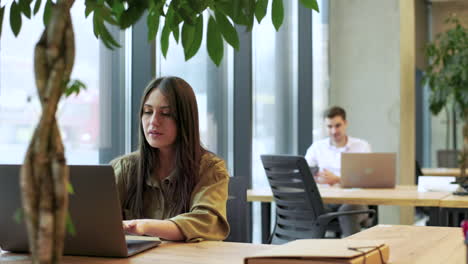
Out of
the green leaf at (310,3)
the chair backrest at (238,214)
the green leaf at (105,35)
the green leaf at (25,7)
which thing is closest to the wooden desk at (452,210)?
the chair backrest at (238,214)

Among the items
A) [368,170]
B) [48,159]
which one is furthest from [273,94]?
[48,159]

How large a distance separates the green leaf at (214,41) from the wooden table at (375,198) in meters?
2.94

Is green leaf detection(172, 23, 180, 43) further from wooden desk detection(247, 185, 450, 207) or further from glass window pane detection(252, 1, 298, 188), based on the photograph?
glass window pane detection(252, 1, 298, 188)

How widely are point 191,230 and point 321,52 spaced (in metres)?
5.56

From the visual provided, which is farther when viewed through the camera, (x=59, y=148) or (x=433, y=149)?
(x=433, y=149)

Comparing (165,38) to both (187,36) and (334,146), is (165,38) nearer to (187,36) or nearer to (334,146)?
(187,36)

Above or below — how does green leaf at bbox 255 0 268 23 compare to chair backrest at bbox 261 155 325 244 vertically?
above

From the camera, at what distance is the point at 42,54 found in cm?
77

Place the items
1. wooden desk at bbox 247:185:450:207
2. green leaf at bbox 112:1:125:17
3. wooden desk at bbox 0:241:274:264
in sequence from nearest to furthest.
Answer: green leaf at bbox 112:1:125:17, wooden desk at bbox 0:241:274:264, wooden desk at bbox 247:185:450:207

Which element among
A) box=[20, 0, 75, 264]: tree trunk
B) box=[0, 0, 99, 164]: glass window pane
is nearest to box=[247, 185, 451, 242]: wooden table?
box=[0, 0, 99, 164]: glass window pane

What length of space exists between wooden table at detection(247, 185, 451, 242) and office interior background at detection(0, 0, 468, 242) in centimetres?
17

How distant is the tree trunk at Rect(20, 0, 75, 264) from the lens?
0.76 meters

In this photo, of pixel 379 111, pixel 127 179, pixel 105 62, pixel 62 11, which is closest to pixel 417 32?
pixel 379 111

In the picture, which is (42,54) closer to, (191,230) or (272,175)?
(191,230)
